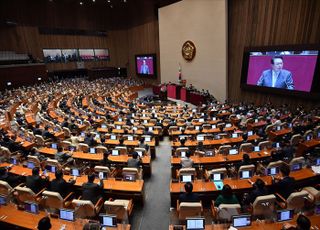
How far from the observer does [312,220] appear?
4953 mm

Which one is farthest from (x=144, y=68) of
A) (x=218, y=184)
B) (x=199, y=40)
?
(x=218, y=184)

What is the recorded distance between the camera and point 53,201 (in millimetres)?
6074

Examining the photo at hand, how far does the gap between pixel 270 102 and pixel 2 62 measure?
28.2m

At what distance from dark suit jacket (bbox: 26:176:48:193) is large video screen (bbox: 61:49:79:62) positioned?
31454 millimetres

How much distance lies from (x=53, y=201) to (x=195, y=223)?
374 cm

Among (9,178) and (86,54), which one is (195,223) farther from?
(86,54)

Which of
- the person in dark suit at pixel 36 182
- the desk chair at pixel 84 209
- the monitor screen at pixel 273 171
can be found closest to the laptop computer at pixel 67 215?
the desk chair at pixel 84 209

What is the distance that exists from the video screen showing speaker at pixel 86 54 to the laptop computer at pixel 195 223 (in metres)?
36.1

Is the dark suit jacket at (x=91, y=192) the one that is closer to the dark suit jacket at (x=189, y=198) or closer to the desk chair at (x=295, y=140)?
the dark suit jacket at (x=189, y=198)

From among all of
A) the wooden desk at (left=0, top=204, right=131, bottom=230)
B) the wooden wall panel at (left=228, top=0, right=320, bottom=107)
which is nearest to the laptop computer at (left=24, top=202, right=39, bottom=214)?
the wooden desk at (left=0, top=204, right=131, bottom=230)

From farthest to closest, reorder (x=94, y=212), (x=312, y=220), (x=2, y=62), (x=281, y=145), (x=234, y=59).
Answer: (x=2, y=62)
(x=234, y=59)
(x=281, y=145)
(x=94, y=212)
(x=312, y=220)

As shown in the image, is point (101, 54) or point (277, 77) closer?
point (277, 77)

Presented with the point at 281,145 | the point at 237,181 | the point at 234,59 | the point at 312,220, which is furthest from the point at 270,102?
the point at 312,220

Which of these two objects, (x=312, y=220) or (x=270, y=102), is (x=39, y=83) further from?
(x=312, y=220)
